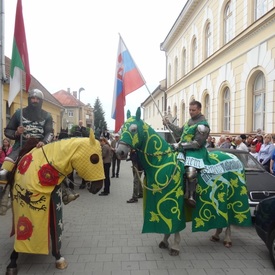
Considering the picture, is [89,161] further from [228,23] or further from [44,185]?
[228,23]

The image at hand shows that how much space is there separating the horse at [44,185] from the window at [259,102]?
1027 centimetres

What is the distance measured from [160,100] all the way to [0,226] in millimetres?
31898

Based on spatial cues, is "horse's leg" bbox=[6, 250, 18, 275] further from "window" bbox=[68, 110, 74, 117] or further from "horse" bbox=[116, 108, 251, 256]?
"window" bbox=[68, 110, 74, 117]

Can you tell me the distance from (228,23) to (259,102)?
5.37 metres

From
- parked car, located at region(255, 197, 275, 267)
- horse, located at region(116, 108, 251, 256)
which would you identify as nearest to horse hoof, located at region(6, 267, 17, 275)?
horse, located at region(116, 108, 251, 256)

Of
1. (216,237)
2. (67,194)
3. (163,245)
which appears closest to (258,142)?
Result: (216,237)

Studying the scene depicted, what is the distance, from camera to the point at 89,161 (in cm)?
385

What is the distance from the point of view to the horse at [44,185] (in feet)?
12.3

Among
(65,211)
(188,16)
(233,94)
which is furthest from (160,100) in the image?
(65,211)

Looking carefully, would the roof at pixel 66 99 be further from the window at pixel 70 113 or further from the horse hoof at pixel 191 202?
the horse hoof at pixel 191 202

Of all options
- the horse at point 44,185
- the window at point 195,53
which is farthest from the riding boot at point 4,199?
the window at point 195,53

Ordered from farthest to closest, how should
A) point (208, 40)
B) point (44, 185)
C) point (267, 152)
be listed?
point (208, 40)
point (267, 152)
point (44, 185)

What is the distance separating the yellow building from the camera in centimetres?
1159

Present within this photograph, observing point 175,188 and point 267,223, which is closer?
point 267,223
